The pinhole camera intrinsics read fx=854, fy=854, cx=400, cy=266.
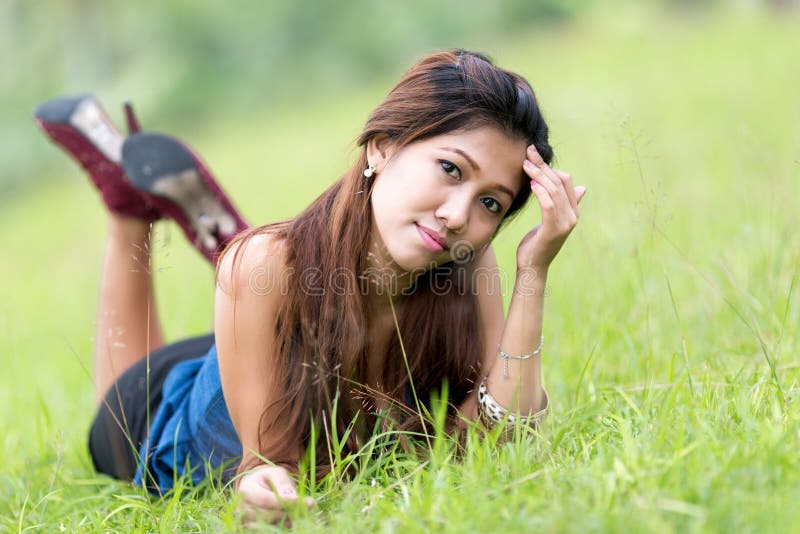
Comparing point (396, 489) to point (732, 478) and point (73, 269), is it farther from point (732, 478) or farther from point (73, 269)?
point (73, 269)

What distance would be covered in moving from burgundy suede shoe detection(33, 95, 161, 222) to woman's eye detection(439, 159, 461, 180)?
1552 millimetres

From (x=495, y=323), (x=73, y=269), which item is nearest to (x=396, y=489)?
(x=495, y=323)

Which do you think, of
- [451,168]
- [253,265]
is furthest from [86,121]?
[451,168]

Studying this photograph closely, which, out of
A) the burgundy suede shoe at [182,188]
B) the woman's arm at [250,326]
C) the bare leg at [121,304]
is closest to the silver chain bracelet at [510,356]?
the woman's arm at [250,326]

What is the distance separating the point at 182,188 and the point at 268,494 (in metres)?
1.57

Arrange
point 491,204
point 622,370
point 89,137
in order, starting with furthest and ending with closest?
point 89,137
point 622,370
point 491,204

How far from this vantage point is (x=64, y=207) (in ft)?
40.8

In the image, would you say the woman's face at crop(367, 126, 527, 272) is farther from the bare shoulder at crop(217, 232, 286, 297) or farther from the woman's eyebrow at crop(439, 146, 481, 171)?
the bare shoulder at crop(217, 232, 286, 297)

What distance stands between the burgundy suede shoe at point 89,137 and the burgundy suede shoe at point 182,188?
0.42ft

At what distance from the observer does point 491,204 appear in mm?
2043

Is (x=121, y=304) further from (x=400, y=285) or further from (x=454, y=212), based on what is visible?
(x=454, y=212)

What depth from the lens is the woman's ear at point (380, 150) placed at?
2109 millimetres

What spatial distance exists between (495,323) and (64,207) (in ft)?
37.5

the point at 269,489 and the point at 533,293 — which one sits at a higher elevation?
the point at 533,293
